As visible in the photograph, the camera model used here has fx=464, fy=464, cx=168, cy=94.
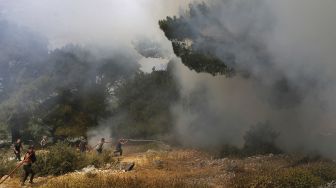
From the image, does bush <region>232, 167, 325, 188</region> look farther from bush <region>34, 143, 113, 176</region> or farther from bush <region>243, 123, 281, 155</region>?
bush <region>243, 123, 281, 155</region>

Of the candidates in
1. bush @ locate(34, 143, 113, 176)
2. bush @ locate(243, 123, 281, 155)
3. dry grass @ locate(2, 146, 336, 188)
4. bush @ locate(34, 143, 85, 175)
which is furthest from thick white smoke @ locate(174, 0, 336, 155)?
bush @ locate(34, 143, 85, 175)

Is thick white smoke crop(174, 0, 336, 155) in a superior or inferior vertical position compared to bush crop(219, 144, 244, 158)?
superior

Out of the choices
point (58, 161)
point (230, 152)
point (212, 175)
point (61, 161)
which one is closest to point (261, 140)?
point (230, 152)

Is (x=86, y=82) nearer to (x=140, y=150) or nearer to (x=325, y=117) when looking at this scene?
(x=140, y=150)

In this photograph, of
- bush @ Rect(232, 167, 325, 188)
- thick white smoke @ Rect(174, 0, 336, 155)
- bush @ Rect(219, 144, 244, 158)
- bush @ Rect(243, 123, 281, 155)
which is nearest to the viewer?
bush @ Rect(232, 167, 325, 188)

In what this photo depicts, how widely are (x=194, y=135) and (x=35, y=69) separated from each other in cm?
2269

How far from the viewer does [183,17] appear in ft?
80.9

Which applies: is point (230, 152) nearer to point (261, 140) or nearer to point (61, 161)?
point (261, 140)

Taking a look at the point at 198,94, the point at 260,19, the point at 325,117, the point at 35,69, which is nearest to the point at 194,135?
the point at 198,94

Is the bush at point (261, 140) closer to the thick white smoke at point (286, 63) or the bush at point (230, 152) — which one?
the bush at point (230, 152)

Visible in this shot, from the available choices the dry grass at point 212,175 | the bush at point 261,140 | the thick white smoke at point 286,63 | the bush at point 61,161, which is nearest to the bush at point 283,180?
the dry grass at point 212,175

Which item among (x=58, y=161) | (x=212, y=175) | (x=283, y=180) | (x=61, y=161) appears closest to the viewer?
(x=283, y=180)

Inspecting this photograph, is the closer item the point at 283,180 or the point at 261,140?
the point at 283,180

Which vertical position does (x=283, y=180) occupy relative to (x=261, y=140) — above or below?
below
